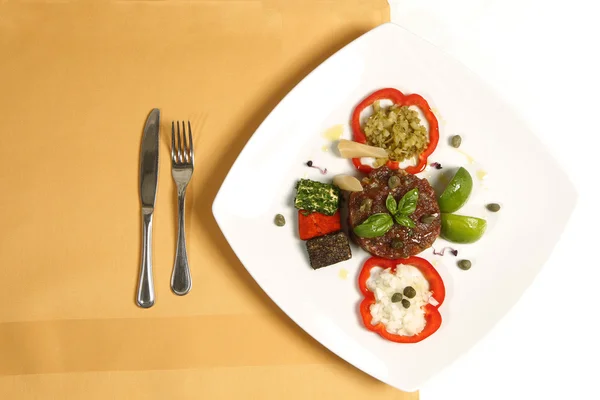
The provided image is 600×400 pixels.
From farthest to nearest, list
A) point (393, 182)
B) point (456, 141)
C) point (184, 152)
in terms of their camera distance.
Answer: point (456, 141), point (184, 152), point (393, 182)

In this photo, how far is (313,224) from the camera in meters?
2.75

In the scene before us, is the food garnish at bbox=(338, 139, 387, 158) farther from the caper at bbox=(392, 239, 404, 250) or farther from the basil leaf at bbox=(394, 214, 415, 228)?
the caper at bbox=(392, 239, 404, 250)

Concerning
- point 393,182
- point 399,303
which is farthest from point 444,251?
point 393,182

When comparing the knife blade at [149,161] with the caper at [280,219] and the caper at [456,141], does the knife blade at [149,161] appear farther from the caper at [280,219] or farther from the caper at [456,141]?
the caper at [456,141]

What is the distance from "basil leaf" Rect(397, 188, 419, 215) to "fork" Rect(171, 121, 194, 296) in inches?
48.4

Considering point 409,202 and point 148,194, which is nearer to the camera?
point 409,202

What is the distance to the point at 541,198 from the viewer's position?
2943 millimetres

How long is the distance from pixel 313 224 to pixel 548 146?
1540 mm

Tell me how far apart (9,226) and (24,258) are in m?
0.21

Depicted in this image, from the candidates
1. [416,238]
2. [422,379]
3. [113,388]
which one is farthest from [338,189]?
[113,388]

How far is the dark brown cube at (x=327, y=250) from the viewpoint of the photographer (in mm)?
2682

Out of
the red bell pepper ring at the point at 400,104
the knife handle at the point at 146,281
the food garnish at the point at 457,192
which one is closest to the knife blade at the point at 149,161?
the knife handle at the point at 146,281

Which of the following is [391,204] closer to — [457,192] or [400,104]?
[457,192]

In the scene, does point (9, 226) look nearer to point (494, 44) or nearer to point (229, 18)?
point (229, 18)
